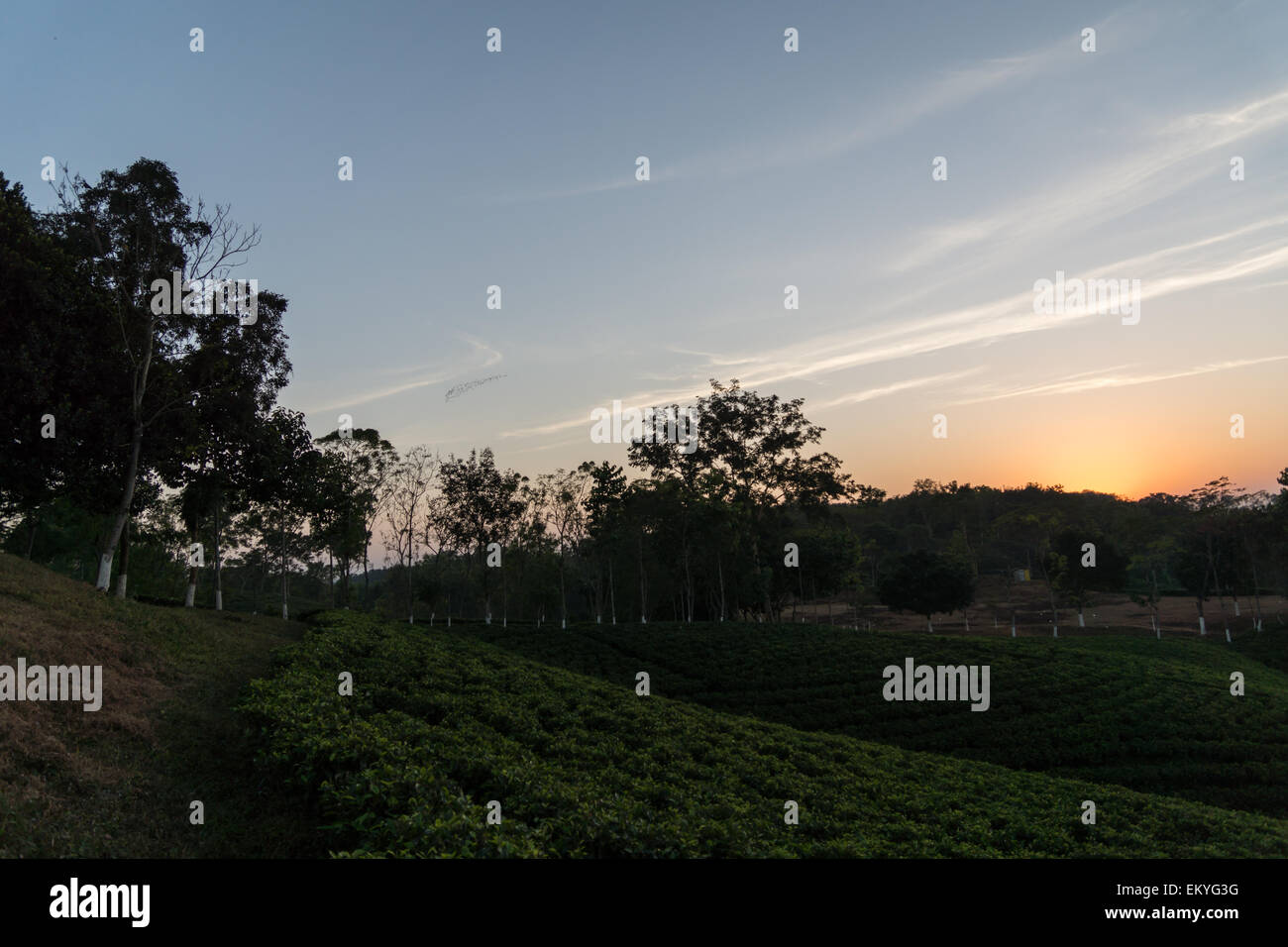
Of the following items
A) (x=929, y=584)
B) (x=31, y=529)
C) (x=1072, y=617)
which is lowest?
(x=1072, y=617)

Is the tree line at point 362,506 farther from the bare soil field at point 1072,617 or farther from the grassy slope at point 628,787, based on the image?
the grassy slope at point 628,787

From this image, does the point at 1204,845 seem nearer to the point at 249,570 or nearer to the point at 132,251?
the point at 132,251

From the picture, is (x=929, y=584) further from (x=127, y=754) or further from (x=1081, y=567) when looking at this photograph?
(x=127, y=754)

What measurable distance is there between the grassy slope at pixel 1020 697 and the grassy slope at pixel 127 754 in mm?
18772

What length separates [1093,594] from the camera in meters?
75.3

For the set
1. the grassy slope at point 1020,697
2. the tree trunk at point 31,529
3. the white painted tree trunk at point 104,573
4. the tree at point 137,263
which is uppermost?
the tree at point 137,263

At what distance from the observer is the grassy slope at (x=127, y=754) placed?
24.5ft

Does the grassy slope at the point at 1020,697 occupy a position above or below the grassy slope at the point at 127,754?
below

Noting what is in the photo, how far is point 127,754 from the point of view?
10023mm

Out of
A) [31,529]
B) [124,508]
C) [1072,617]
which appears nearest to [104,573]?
[124,508]

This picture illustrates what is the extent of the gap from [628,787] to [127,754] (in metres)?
7.42

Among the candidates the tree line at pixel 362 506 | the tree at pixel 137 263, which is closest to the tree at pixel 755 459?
the tree line at pixel 362 506
